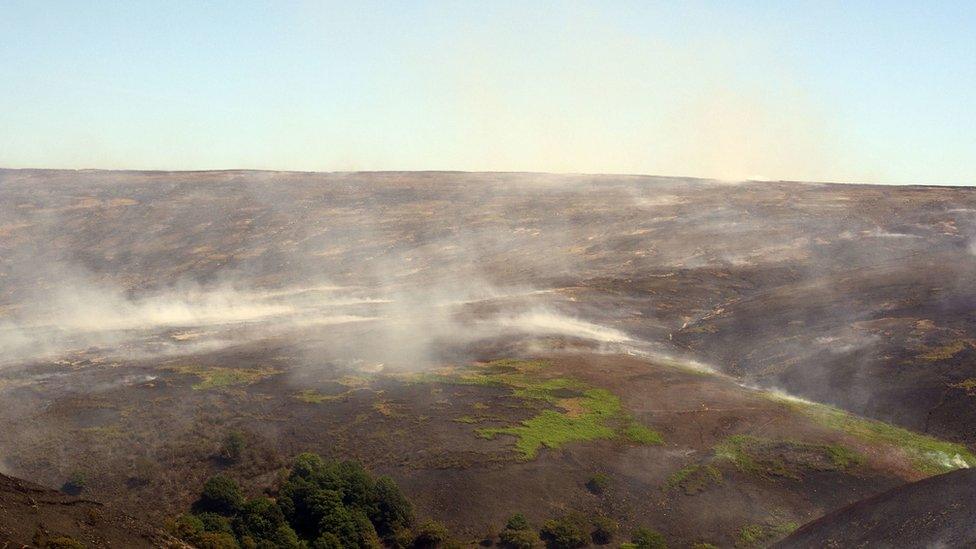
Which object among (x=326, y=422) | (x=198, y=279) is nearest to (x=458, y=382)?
(x=326, y=422)

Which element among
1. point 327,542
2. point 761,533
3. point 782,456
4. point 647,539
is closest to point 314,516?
point 327,542


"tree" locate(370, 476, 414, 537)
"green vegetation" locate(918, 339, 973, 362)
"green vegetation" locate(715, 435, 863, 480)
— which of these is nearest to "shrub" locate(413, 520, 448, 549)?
"tree" locate(370, 476, 414, 537)

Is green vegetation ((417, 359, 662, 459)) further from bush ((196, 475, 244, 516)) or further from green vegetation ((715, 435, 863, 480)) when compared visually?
bush ((196, 475, 244, 516))

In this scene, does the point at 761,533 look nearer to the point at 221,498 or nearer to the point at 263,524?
the point at 263,524

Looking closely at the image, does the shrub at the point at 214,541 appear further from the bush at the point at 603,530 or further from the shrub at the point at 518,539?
the bush at the point at 603,530

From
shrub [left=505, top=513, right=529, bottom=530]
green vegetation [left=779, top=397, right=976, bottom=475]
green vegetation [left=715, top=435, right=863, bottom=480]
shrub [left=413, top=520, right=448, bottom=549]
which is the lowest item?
shrub [left=413, top=520, right=448, bottom=549]

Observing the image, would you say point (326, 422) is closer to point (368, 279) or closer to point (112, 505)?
point (112, 505)
